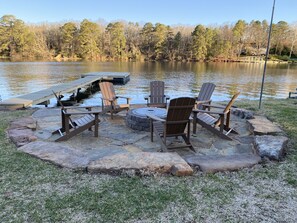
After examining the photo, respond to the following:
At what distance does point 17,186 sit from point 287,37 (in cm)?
5760

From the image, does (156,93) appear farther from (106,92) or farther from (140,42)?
(140,42)

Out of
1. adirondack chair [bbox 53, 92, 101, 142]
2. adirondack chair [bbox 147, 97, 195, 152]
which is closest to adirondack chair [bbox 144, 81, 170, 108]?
adirondack chair [bbox 53, 92, 101, 142]

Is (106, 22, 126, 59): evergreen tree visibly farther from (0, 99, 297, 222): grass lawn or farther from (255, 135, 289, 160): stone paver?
(0, 99, 297, 222): grass lawn

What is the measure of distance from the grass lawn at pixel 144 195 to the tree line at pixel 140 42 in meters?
43.2

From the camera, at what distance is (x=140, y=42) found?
48.2m

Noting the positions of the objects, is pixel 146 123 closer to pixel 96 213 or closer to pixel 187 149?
pixel 187 149

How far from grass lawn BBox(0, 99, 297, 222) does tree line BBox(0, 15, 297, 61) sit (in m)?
43.2

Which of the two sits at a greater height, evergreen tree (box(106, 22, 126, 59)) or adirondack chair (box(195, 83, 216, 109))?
evergreen tree (box(106, 22, 126, 59))

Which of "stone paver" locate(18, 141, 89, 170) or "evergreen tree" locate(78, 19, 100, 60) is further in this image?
"evergreen tree" locate(78, 19, 100, 60)

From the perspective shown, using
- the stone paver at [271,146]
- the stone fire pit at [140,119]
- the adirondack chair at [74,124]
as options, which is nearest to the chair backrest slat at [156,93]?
the stone fire pit at [140,119]

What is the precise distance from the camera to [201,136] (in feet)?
13.5

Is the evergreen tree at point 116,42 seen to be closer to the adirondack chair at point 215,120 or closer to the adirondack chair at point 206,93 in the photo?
the adirondack chair at point 206,93

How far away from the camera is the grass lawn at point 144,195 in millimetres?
1927

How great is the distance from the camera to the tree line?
4253 centimetres
